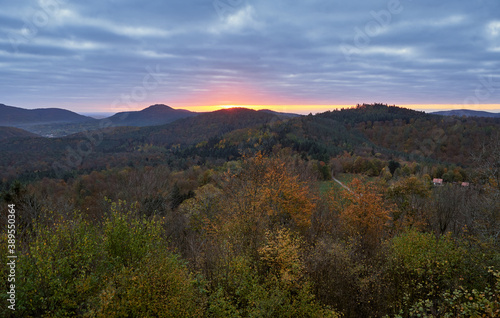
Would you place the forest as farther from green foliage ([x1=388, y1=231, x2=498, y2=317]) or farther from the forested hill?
the forested hill

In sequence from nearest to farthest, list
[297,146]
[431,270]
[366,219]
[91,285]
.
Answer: [91,285]
[431,270]
[366,219]
[297,146]

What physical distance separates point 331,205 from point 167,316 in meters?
31.2

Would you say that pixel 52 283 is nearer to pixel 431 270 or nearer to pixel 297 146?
pixel 431 270

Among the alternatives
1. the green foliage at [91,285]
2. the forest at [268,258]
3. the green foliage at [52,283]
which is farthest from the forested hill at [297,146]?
the green foliage at [52,283]

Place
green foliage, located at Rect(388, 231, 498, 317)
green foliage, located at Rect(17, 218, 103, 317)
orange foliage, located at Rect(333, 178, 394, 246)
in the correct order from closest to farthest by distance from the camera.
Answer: green foliage, located at Rect(17, 218, 103, 317)
green foliage, located at Rect(388, 231, 498, 317)
orange foliage, located at Rect(333, 178, 394, 246)

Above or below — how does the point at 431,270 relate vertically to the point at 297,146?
below

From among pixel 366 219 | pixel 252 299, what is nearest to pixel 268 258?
pixel 252 299

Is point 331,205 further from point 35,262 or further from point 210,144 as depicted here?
point 210,144

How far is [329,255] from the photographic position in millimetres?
20188

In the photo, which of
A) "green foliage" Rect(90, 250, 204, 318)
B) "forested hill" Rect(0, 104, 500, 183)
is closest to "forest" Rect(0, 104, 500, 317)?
"green foliage" Rect(90, 250, 204, 318)

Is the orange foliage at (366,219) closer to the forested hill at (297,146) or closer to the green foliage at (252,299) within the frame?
the green foliage at (252,299)

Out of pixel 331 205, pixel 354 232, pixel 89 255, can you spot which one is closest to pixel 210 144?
pixel 331 205

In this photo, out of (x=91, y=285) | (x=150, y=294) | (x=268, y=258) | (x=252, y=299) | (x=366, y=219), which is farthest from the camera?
(x=366, y=219)

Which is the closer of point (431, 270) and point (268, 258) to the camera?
point (431, 270)
